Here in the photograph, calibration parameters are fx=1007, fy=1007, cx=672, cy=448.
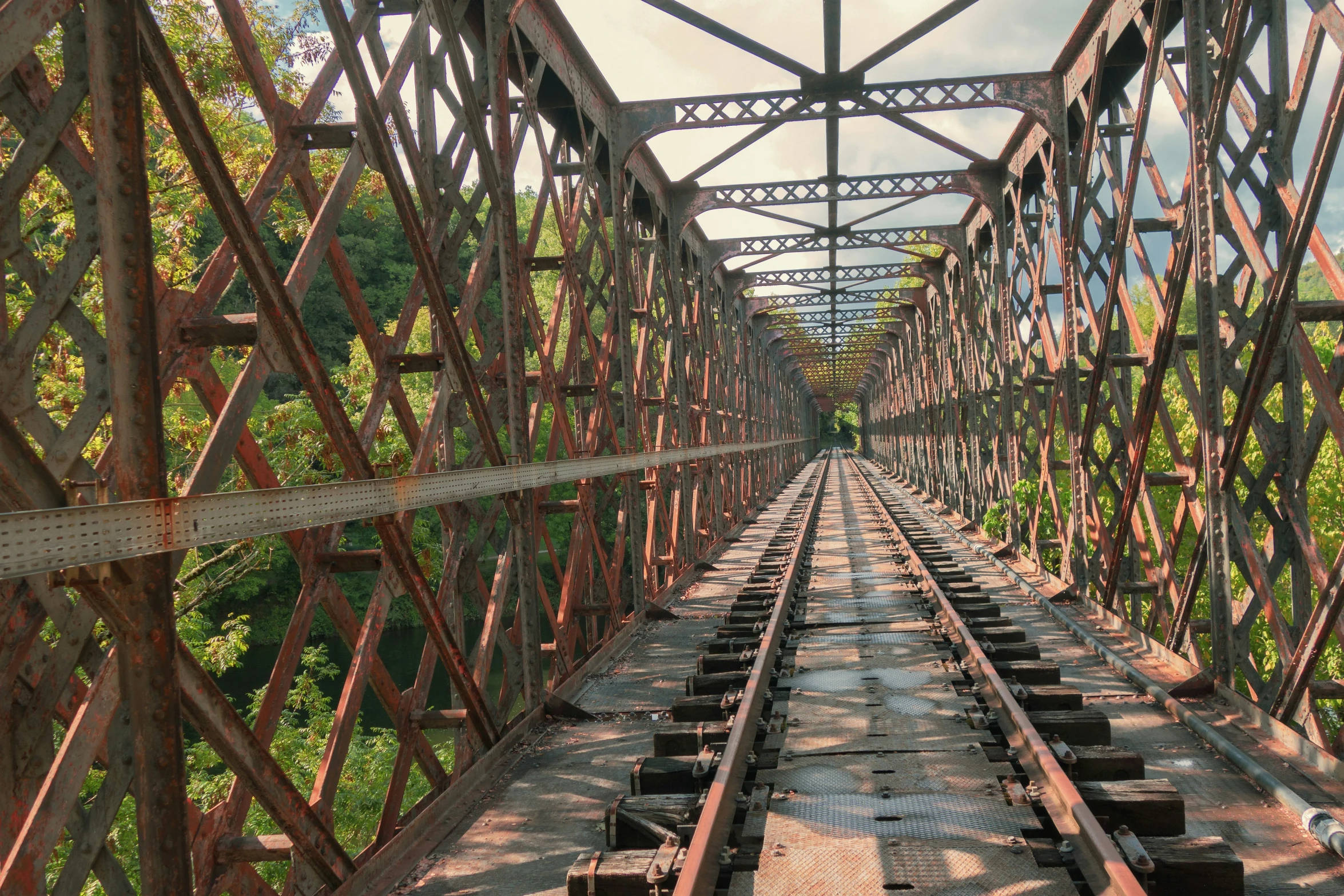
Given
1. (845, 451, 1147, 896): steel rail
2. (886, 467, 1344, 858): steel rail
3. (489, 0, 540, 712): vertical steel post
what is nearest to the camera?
(845, 451, 1147, 896): steel rail

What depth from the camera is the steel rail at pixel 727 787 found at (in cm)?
364

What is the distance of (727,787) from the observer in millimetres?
4441

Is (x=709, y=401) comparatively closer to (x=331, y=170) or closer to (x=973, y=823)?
(x=331, y=170)

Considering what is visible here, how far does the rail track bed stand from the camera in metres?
3.78

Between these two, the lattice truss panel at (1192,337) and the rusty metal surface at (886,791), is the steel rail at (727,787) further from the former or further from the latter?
the lattice truss panel at (1192,337)

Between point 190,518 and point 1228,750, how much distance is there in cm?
501

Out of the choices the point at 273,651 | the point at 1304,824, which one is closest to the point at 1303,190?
the point at 1304,824

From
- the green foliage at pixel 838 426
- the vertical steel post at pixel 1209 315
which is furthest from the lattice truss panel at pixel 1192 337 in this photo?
the green foliage at pixel 838 426

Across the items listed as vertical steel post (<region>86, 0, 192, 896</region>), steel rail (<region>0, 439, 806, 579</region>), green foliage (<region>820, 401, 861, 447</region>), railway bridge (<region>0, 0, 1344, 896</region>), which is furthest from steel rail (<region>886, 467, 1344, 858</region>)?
green foliage (<region>820, 401, 861, 447</region>)

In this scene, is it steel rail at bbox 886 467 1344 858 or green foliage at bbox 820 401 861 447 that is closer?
steel rail at bbox 886 467 1344 858

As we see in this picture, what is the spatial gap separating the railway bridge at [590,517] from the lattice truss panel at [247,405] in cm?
2

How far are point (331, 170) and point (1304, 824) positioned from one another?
10277mm

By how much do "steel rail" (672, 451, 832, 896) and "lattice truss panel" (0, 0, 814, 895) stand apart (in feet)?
4.47

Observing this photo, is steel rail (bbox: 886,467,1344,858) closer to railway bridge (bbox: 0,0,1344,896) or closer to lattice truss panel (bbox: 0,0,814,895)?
railway bridge (bbox: 0,0,1344,896)
